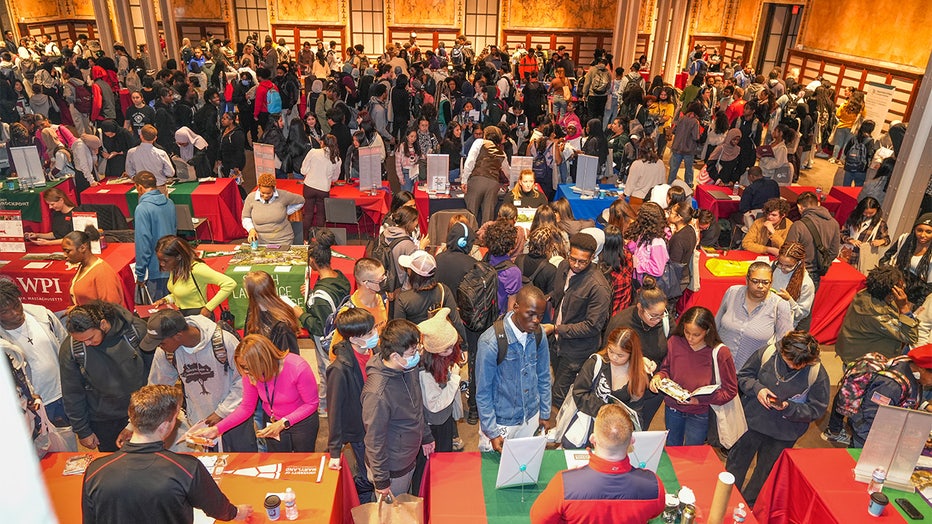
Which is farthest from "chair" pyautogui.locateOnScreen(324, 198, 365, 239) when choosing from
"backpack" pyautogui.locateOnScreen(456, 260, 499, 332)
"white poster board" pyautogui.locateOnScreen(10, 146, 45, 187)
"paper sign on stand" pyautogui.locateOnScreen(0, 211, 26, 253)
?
"white poster board" pyautogui.locateOnScreen(10, 146, 45, 187)

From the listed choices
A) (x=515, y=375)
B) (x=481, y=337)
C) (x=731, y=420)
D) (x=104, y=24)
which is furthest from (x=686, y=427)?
(x=104, y=24)

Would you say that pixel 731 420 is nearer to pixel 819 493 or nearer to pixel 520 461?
pixel 819 493

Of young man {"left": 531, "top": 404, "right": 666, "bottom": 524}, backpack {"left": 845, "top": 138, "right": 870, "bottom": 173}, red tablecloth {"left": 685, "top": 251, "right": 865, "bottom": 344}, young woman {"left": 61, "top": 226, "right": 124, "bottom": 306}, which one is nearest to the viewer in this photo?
young man {"left": 531, "top": 404, "right": 666, "bottom": 524}

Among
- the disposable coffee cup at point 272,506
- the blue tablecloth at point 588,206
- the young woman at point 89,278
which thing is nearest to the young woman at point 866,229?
the blue tablecloth at point 588,206

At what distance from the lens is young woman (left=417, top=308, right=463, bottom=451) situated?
3336 mm

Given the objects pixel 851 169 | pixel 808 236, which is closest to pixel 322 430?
pixel 808 236

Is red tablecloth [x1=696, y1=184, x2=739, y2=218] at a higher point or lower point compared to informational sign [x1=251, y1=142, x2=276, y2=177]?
lower

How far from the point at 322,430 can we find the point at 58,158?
17.8 ft

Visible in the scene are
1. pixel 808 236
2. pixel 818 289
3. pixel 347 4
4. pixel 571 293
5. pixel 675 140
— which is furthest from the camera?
pixel 347 4

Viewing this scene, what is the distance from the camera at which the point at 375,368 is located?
3.12 m

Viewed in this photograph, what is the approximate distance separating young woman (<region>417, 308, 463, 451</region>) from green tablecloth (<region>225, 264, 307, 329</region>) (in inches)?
89.4

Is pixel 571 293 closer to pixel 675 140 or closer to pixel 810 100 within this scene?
pixel 675 140

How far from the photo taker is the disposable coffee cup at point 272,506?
2.90 m

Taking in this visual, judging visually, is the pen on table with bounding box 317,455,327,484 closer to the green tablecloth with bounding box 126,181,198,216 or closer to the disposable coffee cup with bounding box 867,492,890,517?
the disposable coffee cup with bounding box 867,492,890,517
